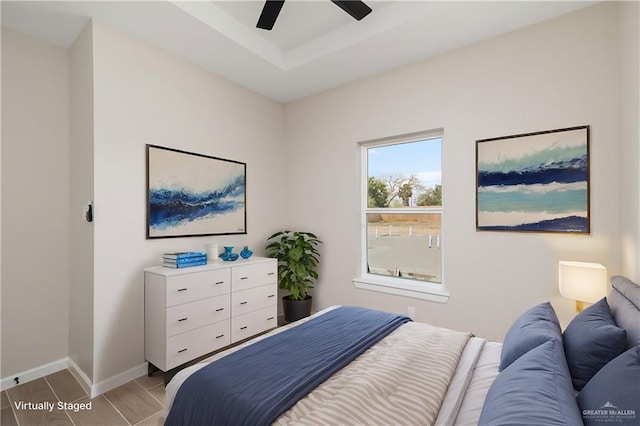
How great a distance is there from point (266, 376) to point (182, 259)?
1.56 m

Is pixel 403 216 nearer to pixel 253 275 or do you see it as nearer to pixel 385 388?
pixel 253 275

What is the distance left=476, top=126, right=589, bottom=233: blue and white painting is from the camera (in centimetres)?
220

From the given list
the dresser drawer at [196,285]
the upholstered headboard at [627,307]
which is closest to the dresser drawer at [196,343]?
the dresser drawer at [196,285]

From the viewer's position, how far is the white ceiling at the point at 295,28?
2.18 m

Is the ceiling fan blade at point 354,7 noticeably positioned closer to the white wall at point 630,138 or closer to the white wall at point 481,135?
the white wall at point 481,135

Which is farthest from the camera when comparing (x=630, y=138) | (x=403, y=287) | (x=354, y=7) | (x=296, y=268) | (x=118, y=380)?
(x=296, y=268)

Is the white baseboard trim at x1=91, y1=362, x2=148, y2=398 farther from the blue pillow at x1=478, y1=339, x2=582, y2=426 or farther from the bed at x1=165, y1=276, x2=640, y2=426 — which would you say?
the blue pillow at x1=478, y1=339, x2=582, y2=426

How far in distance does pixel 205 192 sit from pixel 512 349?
2.77 m

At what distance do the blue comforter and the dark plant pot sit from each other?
67.0 inches

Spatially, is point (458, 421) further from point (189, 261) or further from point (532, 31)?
point (532, 31)

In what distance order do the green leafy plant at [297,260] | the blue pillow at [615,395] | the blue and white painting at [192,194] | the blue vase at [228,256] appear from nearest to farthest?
1. the blue pillow at [615,395]
2. the blue and white painting at [192,194]
3. the blue vase at [228,256]
4. the green leafy plant at [297,260]

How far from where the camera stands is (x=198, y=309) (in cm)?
245

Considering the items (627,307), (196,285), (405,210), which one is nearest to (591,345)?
(627,307)

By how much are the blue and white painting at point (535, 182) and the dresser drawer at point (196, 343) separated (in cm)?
248
